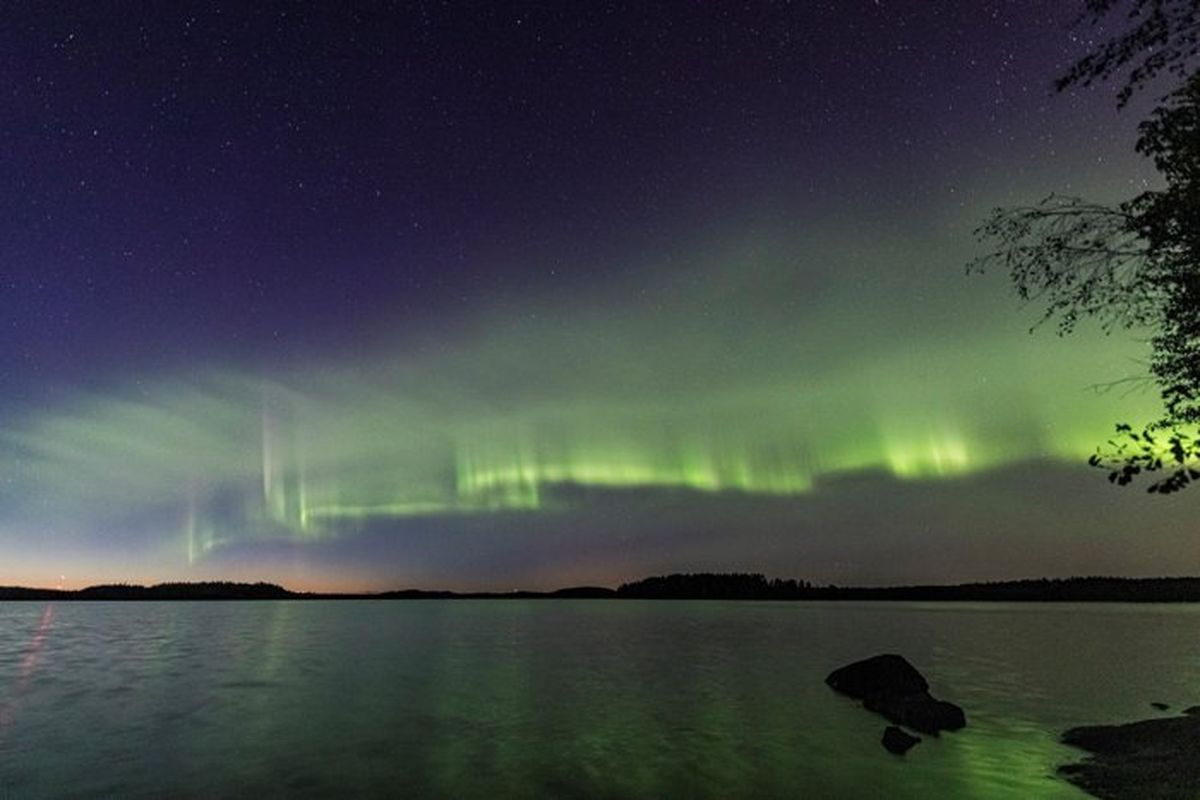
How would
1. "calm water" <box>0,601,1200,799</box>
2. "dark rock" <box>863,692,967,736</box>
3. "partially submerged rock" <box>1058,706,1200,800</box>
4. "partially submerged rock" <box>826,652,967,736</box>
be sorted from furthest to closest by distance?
"partially submerged rock" <box>826,652,967,736</box> → "dark rock" <box>863,692,967,736</box> → "calm water" <box>0,601,1200,799</box> → "partially submerged rock" <box>1058,706,1200,800</box>

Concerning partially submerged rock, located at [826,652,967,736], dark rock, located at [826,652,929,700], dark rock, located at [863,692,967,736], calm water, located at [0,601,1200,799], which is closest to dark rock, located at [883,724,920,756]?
calm water, located at [0,601,1200,799]

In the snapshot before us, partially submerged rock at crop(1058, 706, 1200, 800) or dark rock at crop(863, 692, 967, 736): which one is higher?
partially submerged rock at crop(1058, 706, 1200, 800)

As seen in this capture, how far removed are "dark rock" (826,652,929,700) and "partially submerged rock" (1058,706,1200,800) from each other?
7.55m

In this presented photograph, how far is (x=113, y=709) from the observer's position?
1353 inches

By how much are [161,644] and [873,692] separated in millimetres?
74111

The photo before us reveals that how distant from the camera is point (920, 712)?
94.3 ft

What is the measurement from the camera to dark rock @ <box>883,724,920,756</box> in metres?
24.0

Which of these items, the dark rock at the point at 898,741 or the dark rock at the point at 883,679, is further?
the dark rock at the point at 883,679

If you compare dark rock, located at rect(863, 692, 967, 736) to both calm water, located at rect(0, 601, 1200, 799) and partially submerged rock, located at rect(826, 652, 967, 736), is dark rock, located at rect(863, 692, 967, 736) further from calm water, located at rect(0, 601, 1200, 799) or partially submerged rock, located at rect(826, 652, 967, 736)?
calm water, located at rect(0, 601, 1200, 799)

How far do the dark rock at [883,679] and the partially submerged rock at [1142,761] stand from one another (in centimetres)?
755

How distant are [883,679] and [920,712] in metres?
6.18

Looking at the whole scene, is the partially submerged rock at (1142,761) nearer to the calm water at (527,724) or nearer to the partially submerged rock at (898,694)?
the calm water at (527,724)

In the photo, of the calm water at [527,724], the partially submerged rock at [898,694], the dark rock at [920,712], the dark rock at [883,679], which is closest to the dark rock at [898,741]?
the calm water at [527,724]

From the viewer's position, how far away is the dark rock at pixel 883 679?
33.3 m
